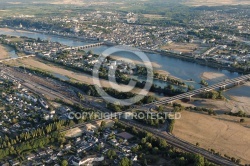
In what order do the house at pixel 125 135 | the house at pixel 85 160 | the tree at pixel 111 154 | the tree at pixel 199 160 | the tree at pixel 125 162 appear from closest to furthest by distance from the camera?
the tree at pixel 199 160
the tree at pixel 125 162
the house at pixel 85 160
the tree at pixel 111 154
the house at pixel 125 135

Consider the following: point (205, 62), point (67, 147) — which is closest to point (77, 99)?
point (67, 147)

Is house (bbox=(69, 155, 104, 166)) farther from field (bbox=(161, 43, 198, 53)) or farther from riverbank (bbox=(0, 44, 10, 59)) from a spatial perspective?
field (bbox=(161, 43, 198, 53))

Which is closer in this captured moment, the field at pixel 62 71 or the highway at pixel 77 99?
the highway at pixel 77 99

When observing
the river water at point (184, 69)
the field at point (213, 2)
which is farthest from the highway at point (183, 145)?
the field at point (213, 2)

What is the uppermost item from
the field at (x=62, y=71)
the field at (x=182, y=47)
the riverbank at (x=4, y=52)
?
Result: the field at (x=182, y=47)

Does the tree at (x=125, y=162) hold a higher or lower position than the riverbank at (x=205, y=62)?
lower

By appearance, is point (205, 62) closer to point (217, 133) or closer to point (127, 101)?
point (127, 101)

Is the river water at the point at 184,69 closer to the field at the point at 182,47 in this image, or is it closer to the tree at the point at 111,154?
the field at the point at 182,47
